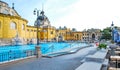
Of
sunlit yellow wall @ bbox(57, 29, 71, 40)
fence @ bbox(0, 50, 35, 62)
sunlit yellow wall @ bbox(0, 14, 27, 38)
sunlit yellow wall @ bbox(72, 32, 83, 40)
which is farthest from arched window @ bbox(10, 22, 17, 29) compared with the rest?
sunlit yellow wall @ bbox(72, 32, 83, 40)

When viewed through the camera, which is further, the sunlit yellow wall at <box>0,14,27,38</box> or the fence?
the sunlit yellow wall at <box>0,14,27,38</box>

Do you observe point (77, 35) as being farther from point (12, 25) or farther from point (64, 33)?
point (12, 25)

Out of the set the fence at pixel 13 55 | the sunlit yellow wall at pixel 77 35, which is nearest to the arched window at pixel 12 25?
the fence at pixel 13 55

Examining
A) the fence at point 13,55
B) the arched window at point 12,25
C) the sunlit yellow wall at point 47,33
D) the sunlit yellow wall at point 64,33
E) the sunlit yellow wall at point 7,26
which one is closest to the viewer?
the fence at point 13,55

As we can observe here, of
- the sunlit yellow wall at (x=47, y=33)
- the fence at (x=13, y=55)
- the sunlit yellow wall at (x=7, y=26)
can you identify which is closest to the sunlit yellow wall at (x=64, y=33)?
the sunlit yellow wall at (x=47, y=33)

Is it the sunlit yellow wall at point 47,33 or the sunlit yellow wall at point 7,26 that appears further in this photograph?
the sunlit yellow wall at point 47,33

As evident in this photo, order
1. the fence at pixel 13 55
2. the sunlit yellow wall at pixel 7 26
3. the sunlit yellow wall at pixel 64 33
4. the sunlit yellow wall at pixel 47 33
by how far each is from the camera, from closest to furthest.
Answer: the fence at pixel 13 55 < the sunlit yellow wall at pixel 7 26 < the sunlit yellow wall at pixel 47 33 < the sunlit yellow wall at pixel 64 33

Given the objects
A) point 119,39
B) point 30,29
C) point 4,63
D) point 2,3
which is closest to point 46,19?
point 30,29

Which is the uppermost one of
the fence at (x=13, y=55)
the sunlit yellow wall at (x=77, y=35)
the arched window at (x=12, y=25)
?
the arched window at (x=12, y=25)

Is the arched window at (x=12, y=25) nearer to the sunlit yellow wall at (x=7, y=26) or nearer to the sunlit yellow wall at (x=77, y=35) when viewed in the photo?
the sunlit yellow wall at (x=7, y=26)

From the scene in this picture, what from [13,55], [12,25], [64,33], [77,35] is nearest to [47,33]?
[64,33]

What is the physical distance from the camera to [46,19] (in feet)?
328

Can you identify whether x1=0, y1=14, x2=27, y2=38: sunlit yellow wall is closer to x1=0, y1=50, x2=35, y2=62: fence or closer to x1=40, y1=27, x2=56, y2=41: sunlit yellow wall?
x1=40, y1=27, x2=56, y2=41: sunlit yellow wall

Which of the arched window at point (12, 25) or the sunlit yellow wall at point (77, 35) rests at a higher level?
the arched window at point (12, 25)
